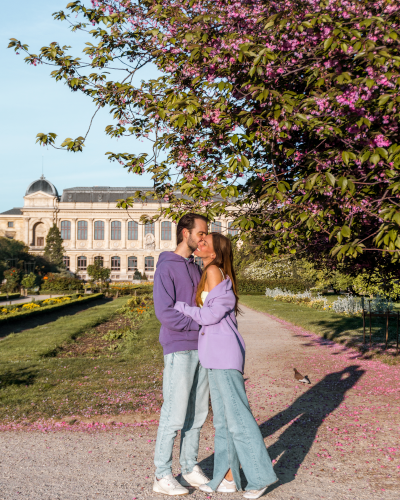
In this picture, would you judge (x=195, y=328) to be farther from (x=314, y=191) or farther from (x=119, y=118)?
(x=119, y=118)

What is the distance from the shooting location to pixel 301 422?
4.69m

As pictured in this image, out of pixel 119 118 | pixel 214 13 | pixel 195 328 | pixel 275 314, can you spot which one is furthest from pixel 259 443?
pixel 275 314

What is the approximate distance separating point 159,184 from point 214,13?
240 cm

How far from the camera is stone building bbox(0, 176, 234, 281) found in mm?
65688

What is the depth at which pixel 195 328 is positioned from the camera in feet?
9.91

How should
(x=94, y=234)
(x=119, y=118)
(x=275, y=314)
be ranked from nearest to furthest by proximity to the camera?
(x=119, y=118)
(x=275, y=314)
(x=94, y=234)

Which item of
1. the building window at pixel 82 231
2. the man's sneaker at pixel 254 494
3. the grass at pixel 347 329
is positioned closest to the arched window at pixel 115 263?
the building window at pixel 82 231

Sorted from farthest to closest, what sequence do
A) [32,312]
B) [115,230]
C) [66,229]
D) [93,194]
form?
[93,194]
[115,230]
[66,229]
[32,312]

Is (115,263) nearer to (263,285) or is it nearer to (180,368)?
(263,285)

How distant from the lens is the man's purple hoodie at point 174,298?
2.93m

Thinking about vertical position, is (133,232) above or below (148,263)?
Result: above

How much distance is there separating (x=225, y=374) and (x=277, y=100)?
2.26 meters

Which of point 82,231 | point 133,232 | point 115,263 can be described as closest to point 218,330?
point 133,232

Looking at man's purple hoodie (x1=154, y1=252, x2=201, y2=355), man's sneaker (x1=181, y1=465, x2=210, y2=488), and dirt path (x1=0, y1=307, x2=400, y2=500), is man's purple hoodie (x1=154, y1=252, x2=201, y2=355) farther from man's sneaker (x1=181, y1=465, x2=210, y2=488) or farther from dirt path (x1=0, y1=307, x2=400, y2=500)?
dirt path (x1=0, y1=307, x2=400, y2=500)
